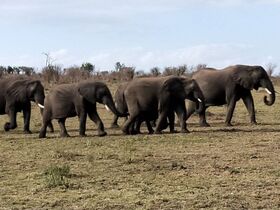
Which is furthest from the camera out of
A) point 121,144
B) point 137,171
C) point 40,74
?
point 40,74

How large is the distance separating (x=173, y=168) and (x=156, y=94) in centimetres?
682

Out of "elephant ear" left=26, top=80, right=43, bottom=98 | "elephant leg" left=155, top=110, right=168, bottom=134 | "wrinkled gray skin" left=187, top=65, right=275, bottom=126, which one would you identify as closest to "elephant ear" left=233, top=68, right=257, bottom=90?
"wrinkled gray skin" left=187, top=65, right=275, bottom=126

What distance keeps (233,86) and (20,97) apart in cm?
674

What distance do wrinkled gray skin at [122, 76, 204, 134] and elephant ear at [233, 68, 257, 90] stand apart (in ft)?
10.2

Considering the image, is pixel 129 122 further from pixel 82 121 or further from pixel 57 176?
pixel 57 176

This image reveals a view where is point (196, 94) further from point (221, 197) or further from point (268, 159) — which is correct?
Result: point (221, 197)

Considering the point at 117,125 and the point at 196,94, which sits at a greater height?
the point at 196,94

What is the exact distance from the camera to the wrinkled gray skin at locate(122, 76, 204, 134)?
18.5 metres

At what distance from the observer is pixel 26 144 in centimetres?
1656

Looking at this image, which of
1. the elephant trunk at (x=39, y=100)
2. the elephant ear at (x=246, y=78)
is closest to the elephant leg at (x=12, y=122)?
the elephant trunk at (x=39, y=100)

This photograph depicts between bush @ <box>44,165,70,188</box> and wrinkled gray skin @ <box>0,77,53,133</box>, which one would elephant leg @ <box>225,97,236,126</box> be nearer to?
wrinkled gray skin @ <box>0,77,53,133</box>

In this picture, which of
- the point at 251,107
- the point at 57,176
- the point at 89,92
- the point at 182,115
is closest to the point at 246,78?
the point at 251,107

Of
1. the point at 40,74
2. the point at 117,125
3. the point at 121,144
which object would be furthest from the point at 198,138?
the point at 40,74

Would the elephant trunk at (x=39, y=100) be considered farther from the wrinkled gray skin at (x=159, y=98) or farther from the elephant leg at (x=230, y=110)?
the elephant leg at (x=230, y=110)
